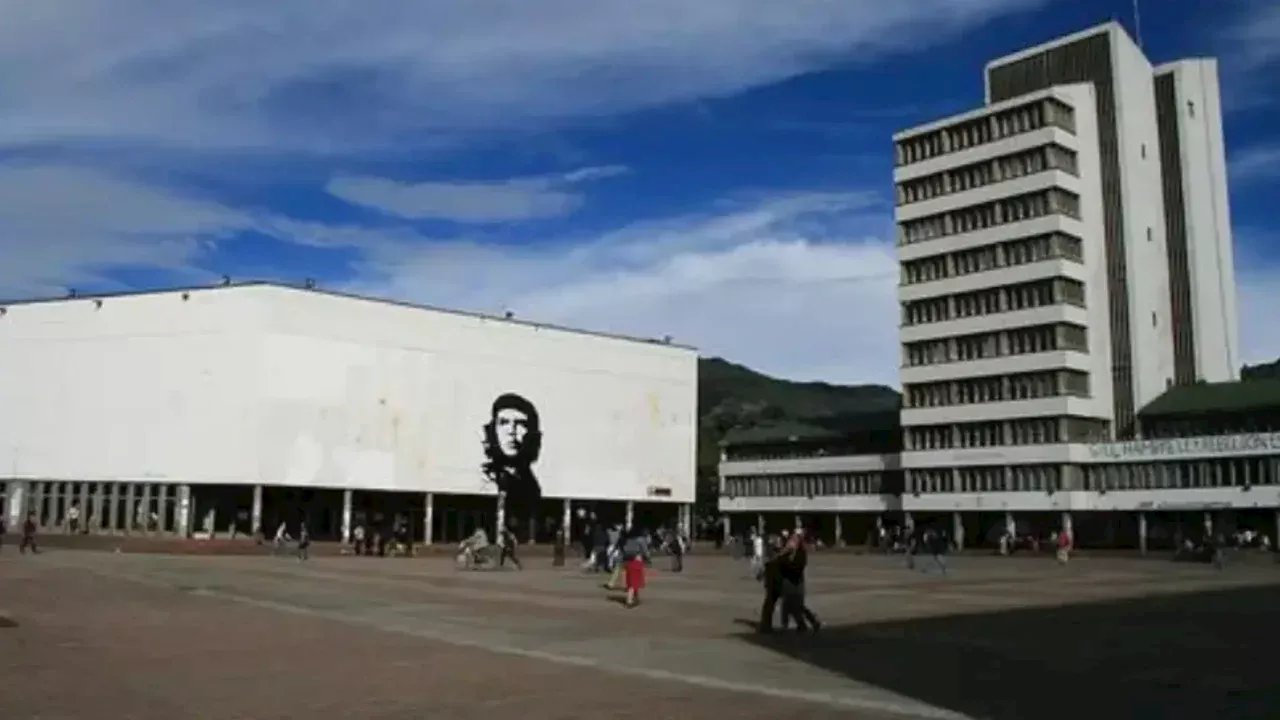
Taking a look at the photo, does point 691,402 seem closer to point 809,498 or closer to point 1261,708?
point 809,498

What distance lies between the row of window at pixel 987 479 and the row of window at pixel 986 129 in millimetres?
25181

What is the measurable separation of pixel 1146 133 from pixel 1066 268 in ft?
50.8

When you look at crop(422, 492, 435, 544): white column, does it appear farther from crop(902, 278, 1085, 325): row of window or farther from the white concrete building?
crop(902, 278, 1085, 325): row of window

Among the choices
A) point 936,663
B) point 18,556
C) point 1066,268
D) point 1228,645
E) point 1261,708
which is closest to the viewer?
point 1261,708

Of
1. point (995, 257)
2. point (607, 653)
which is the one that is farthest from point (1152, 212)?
point (607, 653)

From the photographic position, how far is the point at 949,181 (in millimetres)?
99375

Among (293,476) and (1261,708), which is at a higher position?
(293,476)

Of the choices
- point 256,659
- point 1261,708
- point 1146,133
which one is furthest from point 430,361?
point 1261,708

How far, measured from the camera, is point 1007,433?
94.6 metres

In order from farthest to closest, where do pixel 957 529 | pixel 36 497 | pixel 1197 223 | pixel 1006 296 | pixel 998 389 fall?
pixel 1197 223, pixel 957 529, pixel 998 389, pixel 1006 296, pixel 36 497

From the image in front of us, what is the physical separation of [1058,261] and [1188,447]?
1583cm

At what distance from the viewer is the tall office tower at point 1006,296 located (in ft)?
301

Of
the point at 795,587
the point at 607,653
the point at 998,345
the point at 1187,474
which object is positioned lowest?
the point at 607,653

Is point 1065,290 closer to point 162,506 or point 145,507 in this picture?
A: point 162,506
